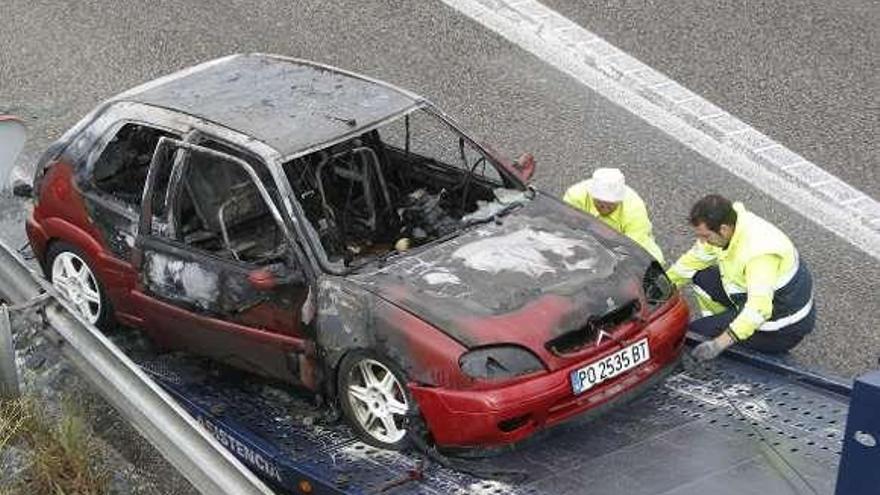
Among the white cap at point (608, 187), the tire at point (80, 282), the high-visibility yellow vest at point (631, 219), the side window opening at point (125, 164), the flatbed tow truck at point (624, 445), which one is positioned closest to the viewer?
the flatbed tow truck at point (624, 445)

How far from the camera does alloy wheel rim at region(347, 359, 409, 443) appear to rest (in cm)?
637

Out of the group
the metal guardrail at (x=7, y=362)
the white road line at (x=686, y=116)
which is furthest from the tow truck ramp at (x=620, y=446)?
the white road line at (x=686, y=116)

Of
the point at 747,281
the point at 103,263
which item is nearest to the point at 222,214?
the point at 103,263

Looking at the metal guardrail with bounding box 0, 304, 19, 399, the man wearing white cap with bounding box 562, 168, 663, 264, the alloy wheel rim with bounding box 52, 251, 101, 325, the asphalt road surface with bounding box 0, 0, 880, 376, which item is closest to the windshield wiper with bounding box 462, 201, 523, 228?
the man wearing white cap with bounding box 562, 168, 663, 264

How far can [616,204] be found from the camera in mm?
7961

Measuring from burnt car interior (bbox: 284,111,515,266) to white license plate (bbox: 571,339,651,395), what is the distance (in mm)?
1180

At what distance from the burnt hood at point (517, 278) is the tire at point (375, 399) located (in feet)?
1.00

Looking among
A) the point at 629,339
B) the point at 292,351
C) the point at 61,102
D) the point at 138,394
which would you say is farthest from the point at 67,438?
the point at 61,102

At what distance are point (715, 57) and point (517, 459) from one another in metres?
5.97

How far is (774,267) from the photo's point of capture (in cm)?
723

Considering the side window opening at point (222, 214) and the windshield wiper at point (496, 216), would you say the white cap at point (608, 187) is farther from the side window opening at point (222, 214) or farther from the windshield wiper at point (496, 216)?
the side window opening at point (222, 214)

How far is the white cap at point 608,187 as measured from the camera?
7.87 meters

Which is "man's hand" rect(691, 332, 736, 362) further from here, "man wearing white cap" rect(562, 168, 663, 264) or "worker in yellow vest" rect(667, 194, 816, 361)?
"man wearing white cap" rect(562, 168, 663, 264)

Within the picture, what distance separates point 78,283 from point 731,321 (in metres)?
3.67
